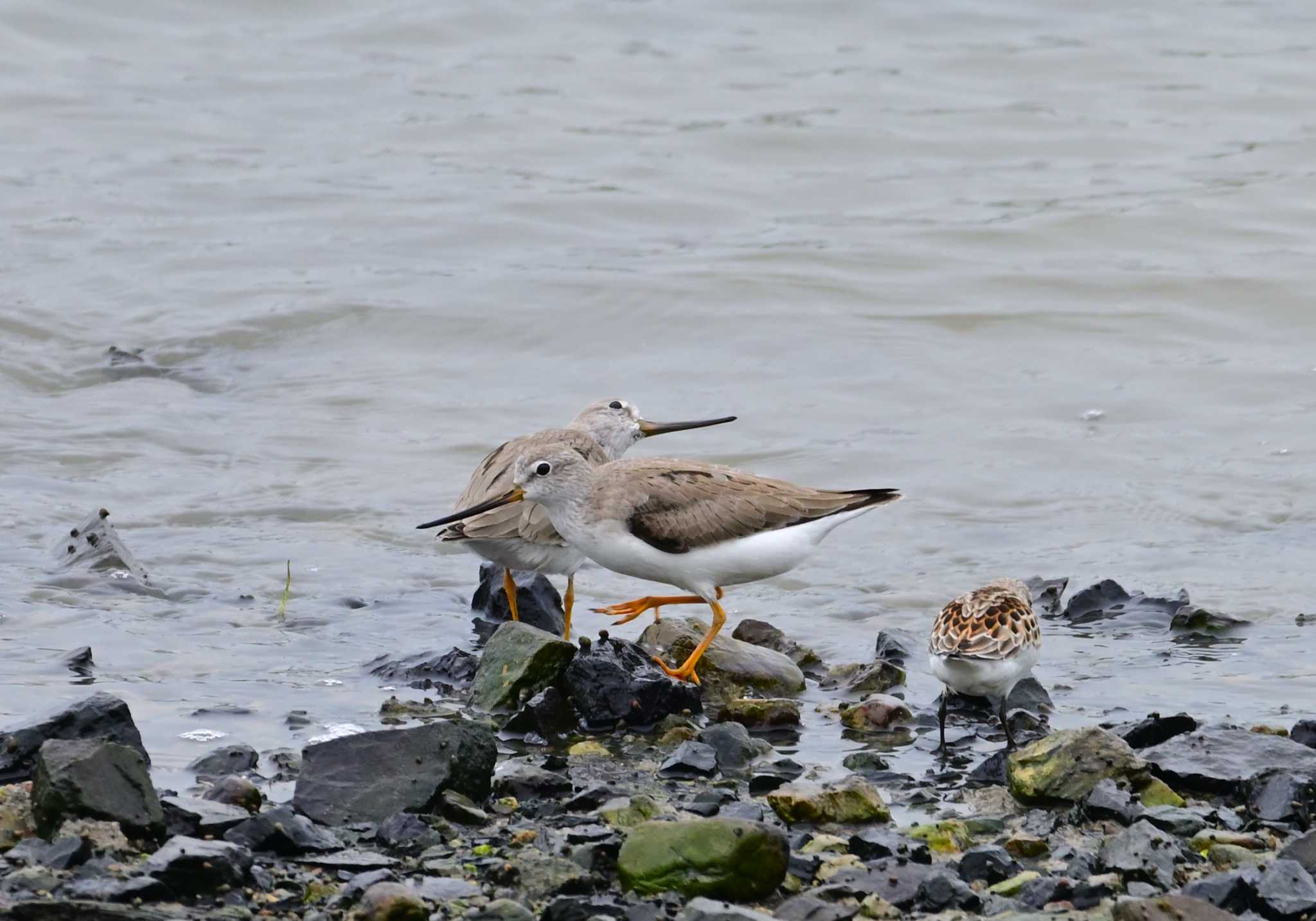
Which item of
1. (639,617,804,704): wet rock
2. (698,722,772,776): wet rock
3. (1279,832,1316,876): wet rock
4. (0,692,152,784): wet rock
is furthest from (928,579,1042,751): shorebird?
(0,692,152,784): wet rock

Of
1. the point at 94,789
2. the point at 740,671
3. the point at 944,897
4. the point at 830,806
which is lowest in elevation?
the point at 740,671

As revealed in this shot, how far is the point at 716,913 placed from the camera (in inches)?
197

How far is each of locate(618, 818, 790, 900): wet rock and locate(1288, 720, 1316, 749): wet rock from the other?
2832mm

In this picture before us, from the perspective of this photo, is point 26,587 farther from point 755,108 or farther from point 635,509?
point 755,108

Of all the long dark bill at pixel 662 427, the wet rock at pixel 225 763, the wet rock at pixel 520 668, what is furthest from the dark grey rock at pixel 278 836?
the long dark bill at pixel 662 427

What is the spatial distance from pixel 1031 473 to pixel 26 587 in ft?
23.3

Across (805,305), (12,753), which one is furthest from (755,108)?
(12,753)

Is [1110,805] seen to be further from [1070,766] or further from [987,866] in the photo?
[987,866]

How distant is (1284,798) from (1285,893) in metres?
1.03

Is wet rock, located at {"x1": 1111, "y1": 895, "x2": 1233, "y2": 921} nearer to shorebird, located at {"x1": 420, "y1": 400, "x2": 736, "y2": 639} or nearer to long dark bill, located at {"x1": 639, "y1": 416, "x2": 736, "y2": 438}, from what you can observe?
shorebird, located at {"x1": 420, "y1": 400, "x2": 736, "y2": 639}

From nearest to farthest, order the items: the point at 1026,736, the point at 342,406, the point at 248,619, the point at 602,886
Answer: the point at 602,886, the point at 1026,736, the point at 248,619, the point at 342,406

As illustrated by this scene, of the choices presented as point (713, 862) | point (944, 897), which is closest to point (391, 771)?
point (713, 862)

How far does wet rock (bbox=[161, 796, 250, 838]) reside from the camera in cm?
577

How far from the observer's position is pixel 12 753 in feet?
20.7
